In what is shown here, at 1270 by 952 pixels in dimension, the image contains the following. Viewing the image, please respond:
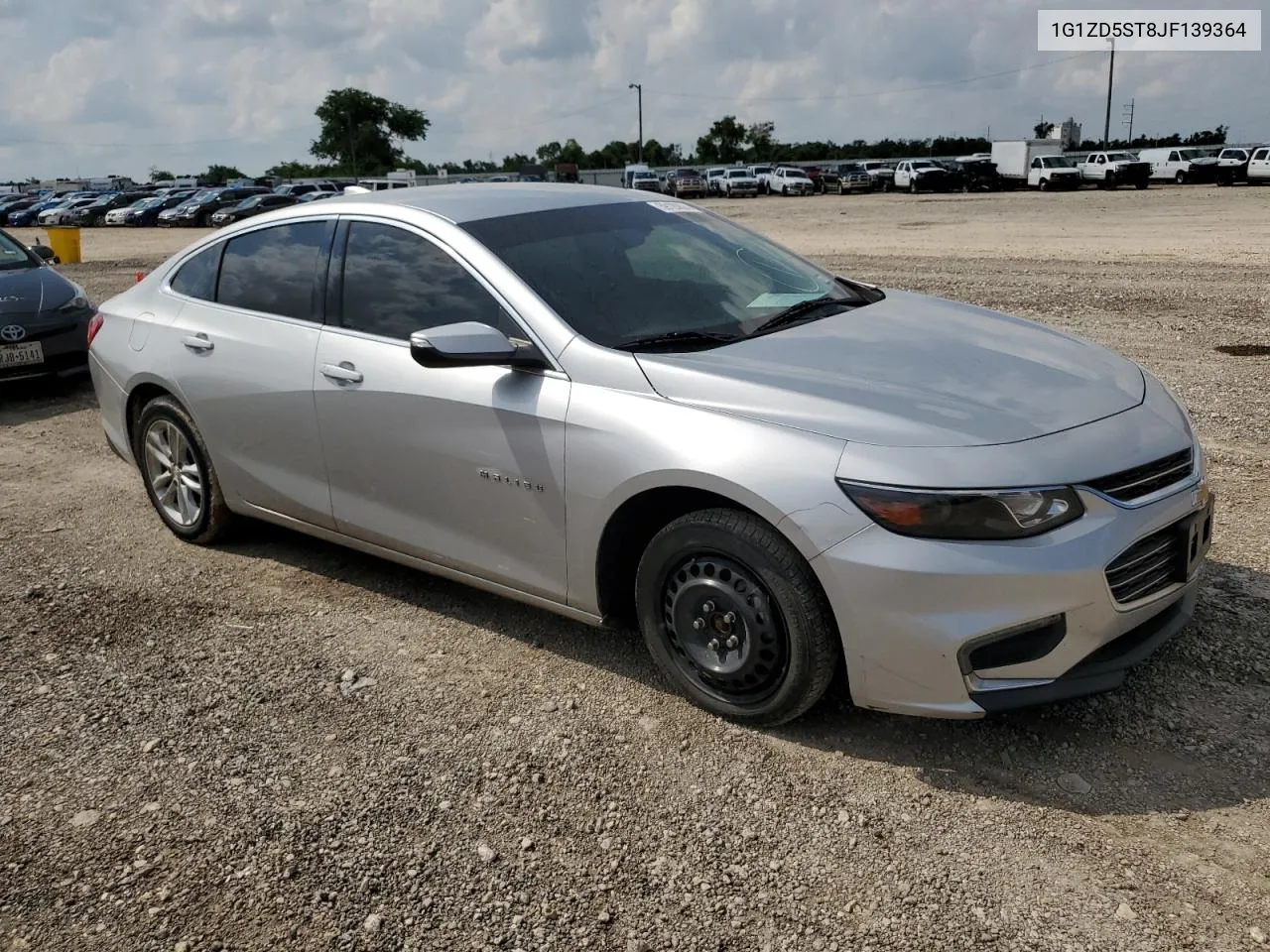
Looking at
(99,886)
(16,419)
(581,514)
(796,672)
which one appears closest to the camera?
(99,886)

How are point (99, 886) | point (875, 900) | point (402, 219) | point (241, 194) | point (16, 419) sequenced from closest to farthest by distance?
point (875, 900), point (99, 886), point (402, 219), point (16, 419), point (241, 194)

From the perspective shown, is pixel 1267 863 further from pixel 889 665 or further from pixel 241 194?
pixel 241 194

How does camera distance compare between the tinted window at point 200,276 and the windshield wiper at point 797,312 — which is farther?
the tinted window at point 200,276

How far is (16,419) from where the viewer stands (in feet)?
28.2

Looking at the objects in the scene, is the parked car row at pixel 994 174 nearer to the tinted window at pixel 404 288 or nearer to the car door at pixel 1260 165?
the car door at pixel 1260 165

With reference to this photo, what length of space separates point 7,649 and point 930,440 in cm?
370

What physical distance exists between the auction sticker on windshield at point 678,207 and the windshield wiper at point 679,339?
3.57 ft

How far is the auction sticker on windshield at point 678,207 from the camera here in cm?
473

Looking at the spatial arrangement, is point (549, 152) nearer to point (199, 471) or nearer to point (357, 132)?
point (357, 132)

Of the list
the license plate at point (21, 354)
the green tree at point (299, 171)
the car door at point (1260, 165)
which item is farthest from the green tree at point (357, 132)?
the license plate at point (21, 354)

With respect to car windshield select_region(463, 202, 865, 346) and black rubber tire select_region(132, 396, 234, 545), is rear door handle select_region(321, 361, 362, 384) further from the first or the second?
black rubber tire select_region(132, 396, 234, 545)

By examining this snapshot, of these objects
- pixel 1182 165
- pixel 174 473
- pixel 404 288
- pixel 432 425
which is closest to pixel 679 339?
pixel 432 425

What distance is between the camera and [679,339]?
3742mm

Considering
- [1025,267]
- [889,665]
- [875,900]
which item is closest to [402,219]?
[889,665]
